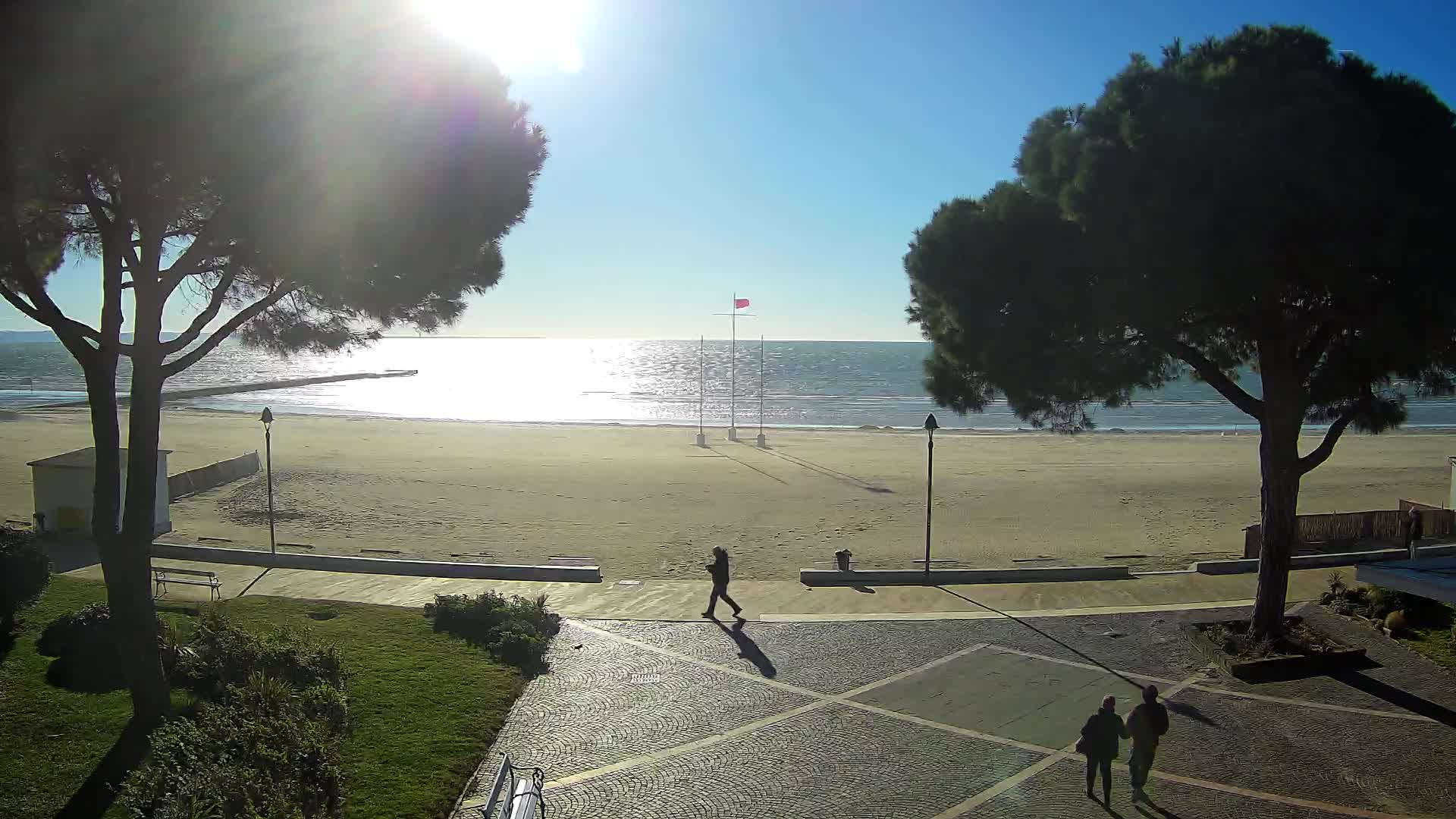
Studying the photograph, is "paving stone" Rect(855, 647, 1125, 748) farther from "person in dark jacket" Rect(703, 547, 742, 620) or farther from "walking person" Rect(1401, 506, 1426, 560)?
"walking person" Rect(1401, 506, 1426, 560)

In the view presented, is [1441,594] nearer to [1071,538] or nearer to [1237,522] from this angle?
[1071,538]

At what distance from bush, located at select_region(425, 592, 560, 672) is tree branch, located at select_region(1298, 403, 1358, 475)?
33.6 feet

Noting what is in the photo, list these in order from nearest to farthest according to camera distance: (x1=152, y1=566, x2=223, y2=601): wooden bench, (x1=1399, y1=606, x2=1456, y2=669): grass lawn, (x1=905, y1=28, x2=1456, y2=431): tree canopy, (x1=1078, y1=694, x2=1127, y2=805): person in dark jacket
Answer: (x1=1078, y1=694, x2=1127, y2=805): person in dark jacket → (x1=905, y1=28, x2=1456, y2=431): tree canopy → (x1=1399, y1=606, x2=1456, y2=669): grass lawn → (x1=152, y1=566, x2=223, y2=601): wooden bench

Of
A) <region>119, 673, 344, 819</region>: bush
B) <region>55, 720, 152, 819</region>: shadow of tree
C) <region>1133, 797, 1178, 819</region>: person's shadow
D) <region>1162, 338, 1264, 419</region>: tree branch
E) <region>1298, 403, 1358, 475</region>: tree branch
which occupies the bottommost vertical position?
<region>1133, 797, 1178, 819</region>: person's shadow

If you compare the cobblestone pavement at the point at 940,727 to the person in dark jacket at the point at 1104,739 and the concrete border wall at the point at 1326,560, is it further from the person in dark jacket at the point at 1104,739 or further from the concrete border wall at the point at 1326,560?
the concrete border wall at the point at 1326,560

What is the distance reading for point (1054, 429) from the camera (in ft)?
43.0

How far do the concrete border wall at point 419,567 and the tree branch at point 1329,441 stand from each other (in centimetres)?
1154

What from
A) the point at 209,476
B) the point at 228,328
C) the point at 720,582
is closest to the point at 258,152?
the point at 228,328

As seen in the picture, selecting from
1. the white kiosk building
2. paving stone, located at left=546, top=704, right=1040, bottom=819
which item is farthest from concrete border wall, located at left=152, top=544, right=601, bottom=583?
paving stone, located at left=546, top=704, right=1040, bottom=819

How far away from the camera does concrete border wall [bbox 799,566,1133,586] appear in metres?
16.7

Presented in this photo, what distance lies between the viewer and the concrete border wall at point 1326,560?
1753cm

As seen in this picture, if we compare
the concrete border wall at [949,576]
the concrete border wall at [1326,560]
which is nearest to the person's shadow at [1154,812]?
the concrete border wall at [949,576]

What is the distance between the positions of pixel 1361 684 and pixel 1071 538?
11.8 metres

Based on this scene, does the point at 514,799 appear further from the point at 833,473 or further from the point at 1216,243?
the point at 833,473
